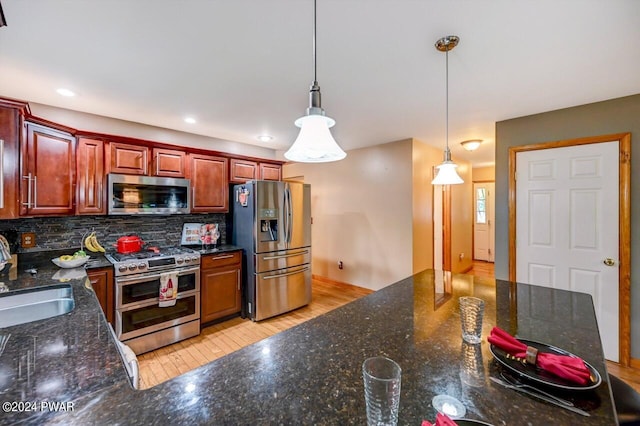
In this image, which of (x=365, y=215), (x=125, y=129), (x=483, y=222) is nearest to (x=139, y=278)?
(x=125, y=129)

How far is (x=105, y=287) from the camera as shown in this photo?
243 cm

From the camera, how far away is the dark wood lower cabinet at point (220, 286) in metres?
3.10

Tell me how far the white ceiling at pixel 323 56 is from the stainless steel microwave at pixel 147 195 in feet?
2.47

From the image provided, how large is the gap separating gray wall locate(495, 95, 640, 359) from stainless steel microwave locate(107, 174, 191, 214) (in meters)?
3.72

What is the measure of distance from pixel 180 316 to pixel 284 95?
8.25 feet

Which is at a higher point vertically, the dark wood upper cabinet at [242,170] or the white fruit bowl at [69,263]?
the dark wood upper cabinet at [242,170]

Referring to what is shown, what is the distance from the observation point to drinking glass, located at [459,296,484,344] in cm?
108

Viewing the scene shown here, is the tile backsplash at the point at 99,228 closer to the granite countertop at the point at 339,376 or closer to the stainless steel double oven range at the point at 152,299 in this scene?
the stainless steel double oven range at the point at 152,299

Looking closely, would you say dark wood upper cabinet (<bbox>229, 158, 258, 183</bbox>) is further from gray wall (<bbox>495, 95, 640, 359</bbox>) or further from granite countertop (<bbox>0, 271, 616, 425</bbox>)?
gray wall (<bbox>495, 95, 640, 359</bbox>)

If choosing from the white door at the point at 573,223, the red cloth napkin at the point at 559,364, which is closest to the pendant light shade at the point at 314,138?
the red cloth napkin at the point at 559,364

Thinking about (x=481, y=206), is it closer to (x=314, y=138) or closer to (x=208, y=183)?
(x=208, y=183)

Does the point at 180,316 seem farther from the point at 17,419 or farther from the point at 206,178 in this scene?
the point at 17,419

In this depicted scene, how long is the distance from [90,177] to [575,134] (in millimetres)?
4882

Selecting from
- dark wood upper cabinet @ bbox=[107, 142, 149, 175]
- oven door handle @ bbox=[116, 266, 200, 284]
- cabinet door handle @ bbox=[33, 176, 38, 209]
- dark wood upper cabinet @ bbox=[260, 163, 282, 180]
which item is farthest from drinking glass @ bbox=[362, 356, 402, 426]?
dark wood upper cabinet @ bbox=[260, 163, 282, 180]
